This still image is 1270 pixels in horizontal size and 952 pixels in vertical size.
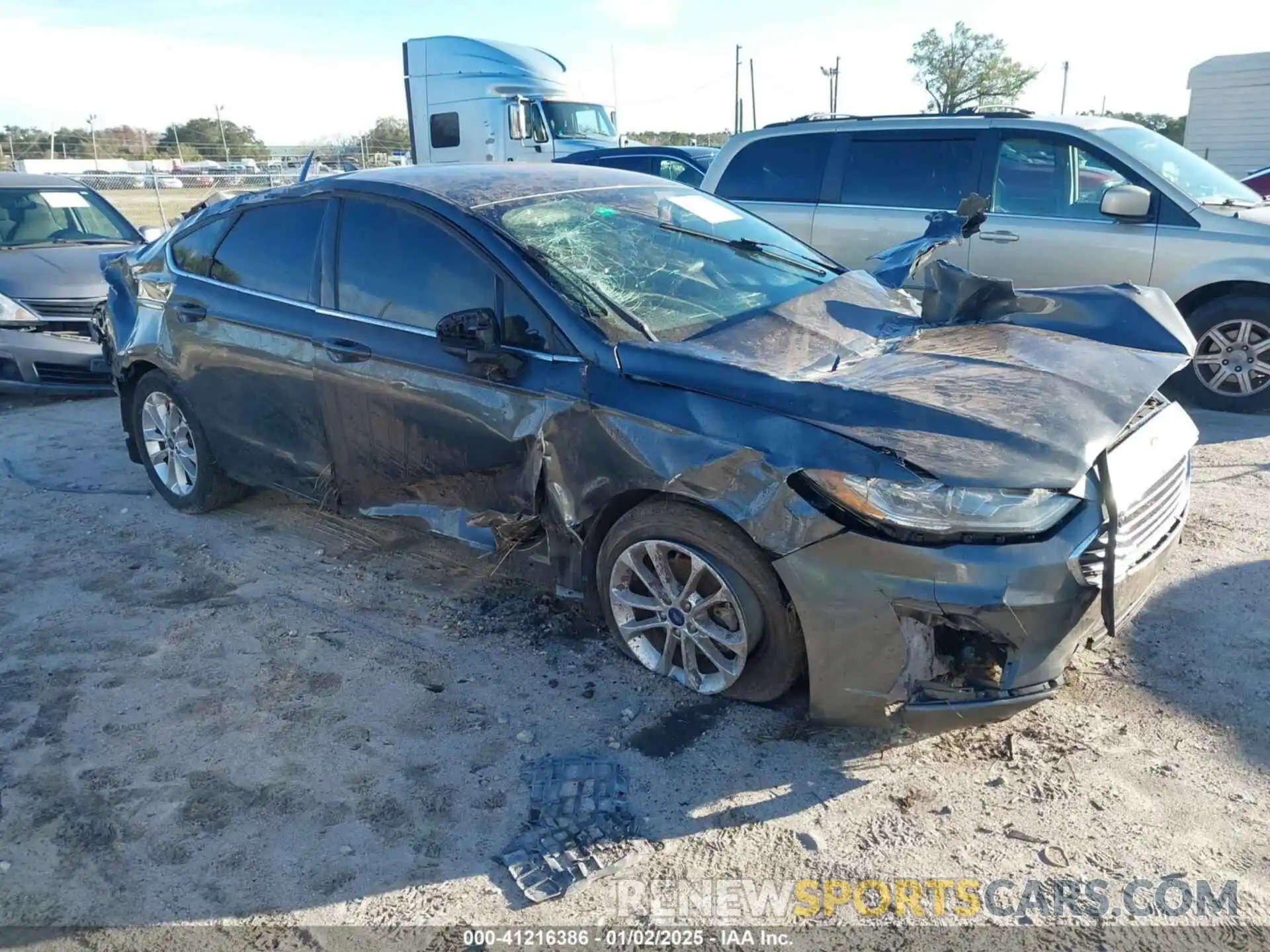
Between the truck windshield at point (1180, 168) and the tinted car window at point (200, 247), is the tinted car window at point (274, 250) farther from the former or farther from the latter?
the truck windshield at point (1180, 168)

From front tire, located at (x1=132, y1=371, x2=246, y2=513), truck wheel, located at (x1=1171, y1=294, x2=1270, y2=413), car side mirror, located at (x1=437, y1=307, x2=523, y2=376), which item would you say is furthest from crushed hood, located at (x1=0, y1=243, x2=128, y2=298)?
truck wheel, located at (x1=1171, y1=294, x2=1270, y2=413)

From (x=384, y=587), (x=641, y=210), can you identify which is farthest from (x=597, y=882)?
(x=641, y=210)

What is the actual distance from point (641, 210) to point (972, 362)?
1645 millimetres

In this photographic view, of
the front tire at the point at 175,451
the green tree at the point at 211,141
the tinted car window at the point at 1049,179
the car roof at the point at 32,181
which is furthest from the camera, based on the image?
the green tree at the point at 211,141

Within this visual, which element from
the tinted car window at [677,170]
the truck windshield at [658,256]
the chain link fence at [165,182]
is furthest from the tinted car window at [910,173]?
the chain link fence at [165,182]

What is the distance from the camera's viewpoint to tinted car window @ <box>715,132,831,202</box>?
737 cm

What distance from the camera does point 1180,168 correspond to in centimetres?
645

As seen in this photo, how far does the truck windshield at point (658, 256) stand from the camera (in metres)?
3.54

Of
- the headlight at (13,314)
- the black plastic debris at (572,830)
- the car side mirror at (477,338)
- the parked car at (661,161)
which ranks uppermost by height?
the parked car at (661,161)

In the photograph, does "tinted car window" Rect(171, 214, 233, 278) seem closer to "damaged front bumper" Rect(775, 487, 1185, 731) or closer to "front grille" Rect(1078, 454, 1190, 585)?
"damaged front bumper" Rect(775, 487, 1185, 731)

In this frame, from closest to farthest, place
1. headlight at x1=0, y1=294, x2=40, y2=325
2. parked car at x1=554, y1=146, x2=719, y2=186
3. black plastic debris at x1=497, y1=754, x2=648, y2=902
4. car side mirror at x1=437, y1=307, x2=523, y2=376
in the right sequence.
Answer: black plastic debris at x1=497, y1=754, x2=648, y2=902 < car side mirror at x1=437, y1=307, x2=523, y2=376 < headlight at x1=0, y1=294, x2=40, y2=325 < parked car at x1=554, y1=146, x2=719, y2=186

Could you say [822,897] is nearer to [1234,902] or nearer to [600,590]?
[1234,902]

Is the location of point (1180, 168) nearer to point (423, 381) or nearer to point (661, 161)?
point (423, 381)

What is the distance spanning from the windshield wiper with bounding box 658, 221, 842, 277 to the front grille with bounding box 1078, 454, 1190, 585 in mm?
1780
